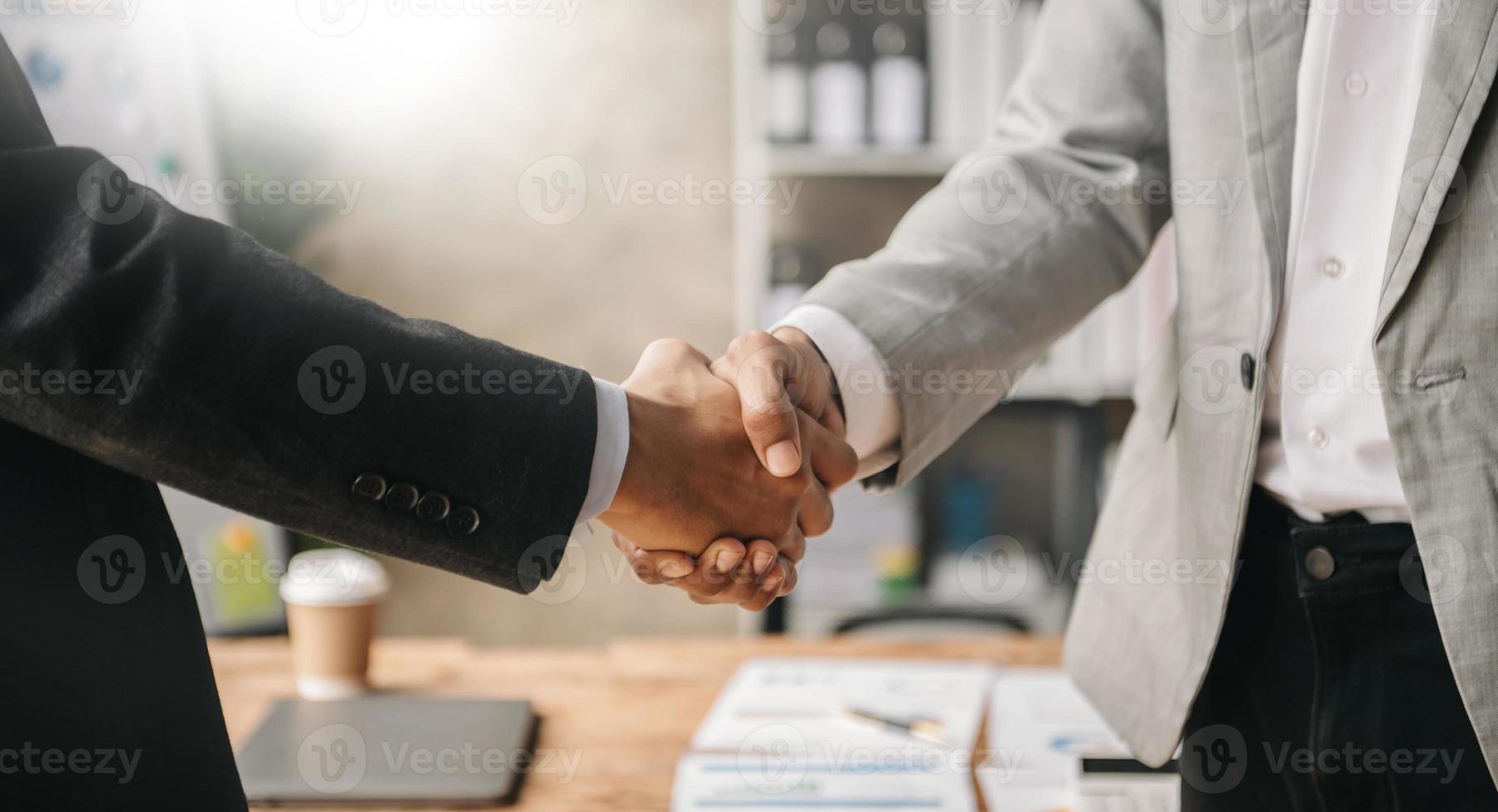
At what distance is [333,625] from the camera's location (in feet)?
3.97

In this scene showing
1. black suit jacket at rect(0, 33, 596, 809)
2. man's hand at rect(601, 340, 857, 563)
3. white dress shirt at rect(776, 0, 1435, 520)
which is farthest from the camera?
man's hand at rect(601, 340, 857, 563)

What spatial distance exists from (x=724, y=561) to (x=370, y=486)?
1.33 feet

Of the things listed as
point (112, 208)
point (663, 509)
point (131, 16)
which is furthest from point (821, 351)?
point (131, 16)

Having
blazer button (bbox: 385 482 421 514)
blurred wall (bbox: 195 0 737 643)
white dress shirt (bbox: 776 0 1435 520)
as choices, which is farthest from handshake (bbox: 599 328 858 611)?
blurred wall (bbox: 195 0 737 643)

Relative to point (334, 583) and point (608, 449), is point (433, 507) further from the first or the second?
point (334, 583)

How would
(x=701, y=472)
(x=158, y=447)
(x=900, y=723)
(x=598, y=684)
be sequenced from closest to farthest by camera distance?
(x=158, y=447)
(x=701, y=472)
(x=900, y=723)
(x=598, y=684)

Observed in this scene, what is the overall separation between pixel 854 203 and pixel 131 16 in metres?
1.51

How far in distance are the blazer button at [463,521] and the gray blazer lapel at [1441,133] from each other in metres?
0.63

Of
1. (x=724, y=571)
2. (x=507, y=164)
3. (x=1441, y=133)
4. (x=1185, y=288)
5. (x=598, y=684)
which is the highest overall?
(x=1441, y=133)

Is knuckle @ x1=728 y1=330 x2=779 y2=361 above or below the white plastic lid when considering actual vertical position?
above

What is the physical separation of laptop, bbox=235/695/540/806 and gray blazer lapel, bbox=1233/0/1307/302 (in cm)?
77

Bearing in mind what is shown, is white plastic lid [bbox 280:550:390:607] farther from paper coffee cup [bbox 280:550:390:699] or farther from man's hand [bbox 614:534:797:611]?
man's hand [bbox 614:534:797:611]

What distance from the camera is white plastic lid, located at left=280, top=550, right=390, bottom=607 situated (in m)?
1.21

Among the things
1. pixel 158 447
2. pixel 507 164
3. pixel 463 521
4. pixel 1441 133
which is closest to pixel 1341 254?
pixel 1441 133
